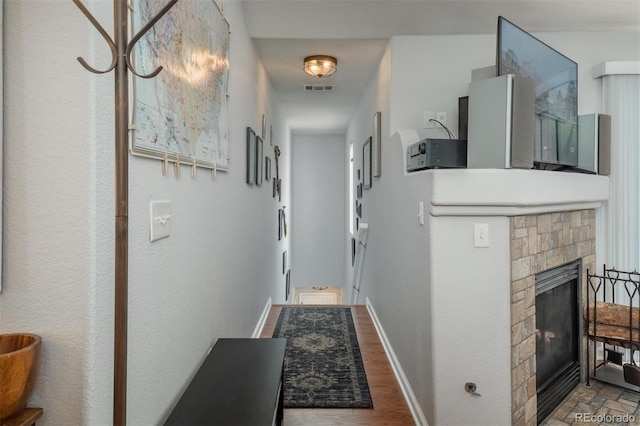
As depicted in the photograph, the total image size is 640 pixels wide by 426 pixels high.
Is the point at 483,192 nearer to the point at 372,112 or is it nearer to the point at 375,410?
the point at 375,410

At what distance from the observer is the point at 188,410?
4.02 feet

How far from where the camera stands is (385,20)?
8.78 ft

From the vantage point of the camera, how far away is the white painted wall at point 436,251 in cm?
183

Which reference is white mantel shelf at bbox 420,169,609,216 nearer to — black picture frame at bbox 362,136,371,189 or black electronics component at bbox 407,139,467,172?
black electronics component at bbox 407,139,467,172

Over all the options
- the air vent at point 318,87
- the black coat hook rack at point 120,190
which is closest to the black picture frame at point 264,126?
the air vent at point 318,87

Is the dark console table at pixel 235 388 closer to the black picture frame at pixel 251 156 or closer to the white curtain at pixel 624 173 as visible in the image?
the black picture frame at pixel 251 156

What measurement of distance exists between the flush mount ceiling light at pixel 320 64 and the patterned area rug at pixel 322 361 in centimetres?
230

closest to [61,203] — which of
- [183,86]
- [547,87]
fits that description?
[183,86]

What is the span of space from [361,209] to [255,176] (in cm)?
194

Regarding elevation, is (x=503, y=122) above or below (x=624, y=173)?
above

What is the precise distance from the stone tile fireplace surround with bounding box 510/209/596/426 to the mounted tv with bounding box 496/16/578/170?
1.27 feet

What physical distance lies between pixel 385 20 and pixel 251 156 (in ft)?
4.42

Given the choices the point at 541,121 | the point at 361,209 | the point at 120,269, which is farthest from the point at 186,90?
the point at 361,209

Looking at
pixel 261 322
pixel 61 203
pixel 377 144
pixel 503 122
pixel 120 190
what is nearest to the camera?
pixel 120 190
